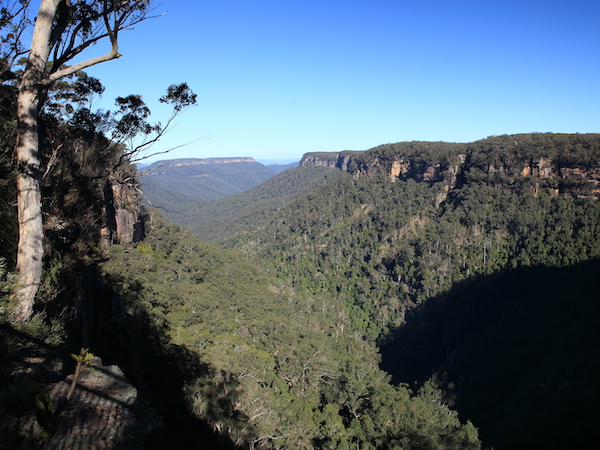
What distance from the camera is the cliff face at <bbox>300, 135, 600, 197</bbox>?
4462 centimetres

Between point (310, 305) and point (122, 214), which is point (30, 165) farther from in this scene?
point (310, 305)

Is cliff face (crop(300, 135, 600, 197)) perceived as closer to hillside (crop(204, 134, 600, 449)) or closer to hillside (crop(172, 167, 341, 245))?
hillside (crop(204, 134, 600, 449))

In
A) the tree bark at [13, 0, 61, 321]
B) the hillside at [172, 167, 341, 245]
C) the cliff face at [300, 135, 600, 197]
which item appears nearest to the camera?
the tree bark at [13, 0, 61, 321]

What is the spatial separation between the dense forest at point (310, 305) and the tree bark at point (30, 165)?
0.03m

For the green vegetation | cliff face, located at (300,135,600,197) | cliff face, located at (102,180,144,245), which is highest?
cliff face, located at (300,135,600,197)

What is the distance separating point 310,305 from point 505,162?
39.0 m

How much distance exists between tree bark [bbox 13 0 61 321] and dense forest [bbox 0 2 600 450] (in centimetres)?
3

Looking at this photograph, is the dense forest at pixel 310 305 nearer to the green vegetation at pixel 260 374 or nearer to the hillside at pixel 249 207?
the green vegetation at pixel 260 374

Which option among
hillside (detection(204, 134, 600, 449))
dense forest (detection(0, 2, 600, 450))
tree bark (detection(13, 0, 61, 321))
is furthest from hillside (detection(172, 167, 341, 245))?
tree bark (detection(13, 0, 61, 321))

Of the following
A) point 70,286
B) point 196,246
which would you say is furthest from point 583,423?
point 196,246

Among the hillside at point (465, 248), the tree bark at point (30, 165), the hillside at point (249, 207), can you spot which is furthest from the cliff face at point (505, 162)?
the tree bark at point (30, 165)

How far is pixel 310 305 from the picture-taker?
40.9 metres

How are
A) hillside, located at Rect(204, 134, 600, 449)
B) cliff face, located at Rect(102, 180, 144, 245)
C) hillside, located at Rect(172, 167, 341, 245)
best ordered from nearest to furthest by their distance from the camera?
cliff face, located at Rect(102, 180, 144, 245)
hillside, located at Rect(204, 134, 600, 449)
hillside, located at Rect(172, 167, 341, 245)

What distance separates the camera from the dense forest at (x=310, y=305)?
4.30 meters
